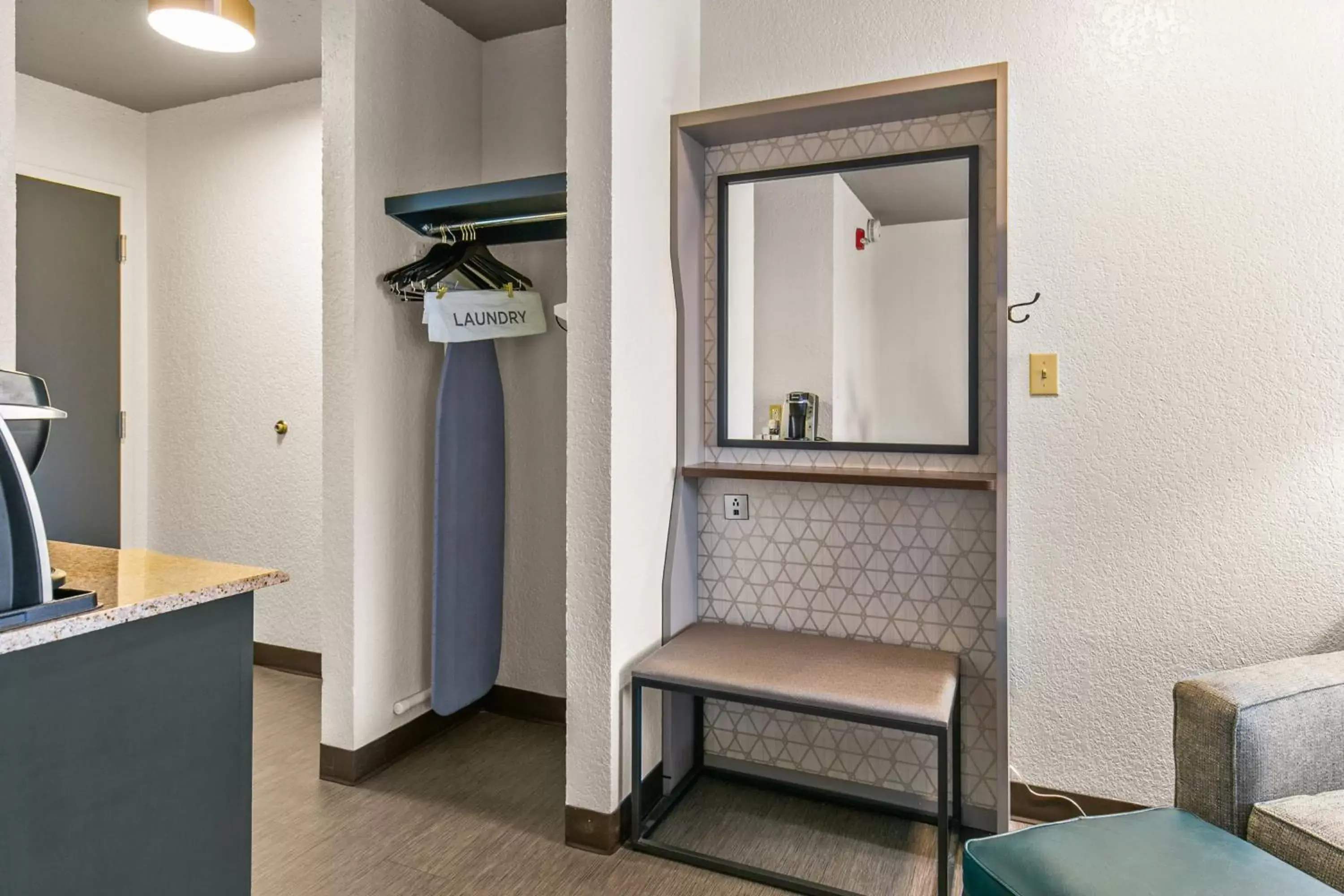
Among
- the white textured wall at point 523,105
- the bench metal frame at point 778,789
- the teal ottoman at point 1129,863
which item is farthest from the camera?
the white textured wall at point 523,105

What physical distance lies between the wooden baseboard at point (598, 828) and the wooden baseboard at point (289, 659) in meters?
1.73

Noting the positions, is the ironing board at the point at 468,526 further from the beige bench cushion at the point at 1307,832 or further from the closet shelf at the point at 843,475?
the beige bench cushion at the point at 1307,832

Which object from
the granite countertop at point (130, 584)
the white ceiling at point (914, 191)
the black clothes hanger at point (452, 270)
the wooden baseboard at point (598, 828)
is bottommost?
the wooden baseboard at point (598, 828)

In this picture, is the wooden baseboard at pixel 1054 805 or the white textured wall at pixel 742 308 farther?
the white textured wall at pixel 742 308

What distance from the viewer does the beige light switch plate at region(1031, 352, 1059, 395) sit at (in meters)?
2.08

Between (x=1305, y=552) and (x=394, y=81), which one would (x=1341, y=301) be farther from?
(x=394, y=81)

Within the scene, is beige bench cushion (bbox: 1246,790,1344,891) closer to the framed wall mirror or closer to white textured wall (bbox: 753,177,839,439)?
the framed wall mirror

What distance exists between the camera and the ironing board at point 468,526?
8.38ft

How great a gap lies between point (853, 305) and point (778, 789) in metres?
1.45

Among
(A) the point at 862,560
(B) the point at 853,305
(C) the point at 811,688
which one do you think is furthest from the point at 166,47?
(C) the point at 811,688

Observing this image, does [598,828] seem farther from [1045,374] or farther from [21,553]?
[1045,374]

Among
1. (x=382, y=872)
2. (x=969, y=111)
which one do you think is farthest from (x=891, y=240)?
(x=382, y=872)

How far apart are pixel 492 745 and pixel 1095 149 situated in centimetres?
256

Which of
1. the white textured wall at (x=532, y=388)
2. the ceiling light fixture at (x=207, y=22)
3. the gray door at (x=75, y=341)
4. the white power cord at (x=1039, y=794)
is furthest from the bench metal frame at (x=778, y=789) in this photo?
the gray door at (x=75, y=341)
